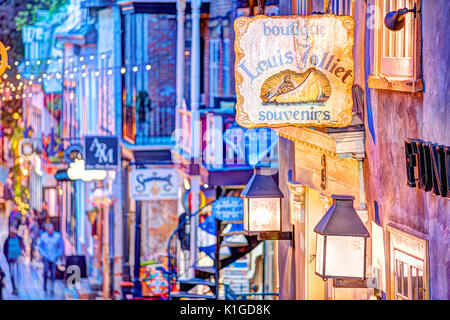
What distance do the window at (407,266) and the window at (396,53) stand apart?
117cm

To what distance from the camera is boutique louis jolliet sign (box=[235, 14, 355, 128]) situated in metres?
7.58

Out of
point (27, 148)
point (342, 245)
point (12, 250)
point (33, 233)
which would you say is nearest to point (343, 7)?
point (342, 245)

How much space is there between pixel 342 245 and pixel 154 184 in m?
10.7

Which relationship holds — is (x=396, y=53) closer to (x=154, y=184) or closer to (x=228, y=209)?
(x=228, y=209)

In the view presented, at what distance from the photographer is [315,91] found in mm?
7539

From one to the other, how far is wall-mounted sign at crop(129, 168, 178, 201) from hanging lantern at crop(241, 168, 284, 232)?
7.56 m

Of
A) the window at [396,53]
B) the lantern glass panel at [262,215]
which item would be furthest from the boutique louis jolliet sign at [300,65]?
the lantern glass panel at [262,215]

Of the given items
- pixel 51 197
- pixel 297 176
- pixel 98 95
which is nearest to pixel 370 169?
A: pixel 297 176

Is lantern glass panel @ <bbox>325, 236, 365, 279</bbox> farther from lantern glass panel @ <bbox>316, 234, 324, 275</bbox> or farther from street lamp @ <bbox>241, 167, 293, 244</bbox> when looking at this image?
street lamp @ <bbox>241, 167, 293, 244</bbox>

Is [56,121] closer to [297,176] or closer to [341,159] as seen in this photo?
[297,176]

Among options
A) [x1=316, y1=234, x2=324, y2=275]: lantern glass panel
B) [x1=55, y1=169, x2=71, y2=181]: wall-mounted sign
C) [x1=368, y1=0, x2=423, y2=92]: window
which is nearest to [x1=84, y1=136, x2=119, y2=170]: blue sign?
[x1=55, y1=169, x2=71, y2=181]: wall-mounted sign

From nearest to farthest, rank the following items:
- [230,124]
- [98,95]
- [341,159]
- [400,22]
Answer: [400,22], [341,159], [230,124], [98,95]

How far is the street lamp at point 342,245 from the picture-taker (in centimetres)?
720

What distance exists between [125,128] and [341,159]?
1171 centimetres
